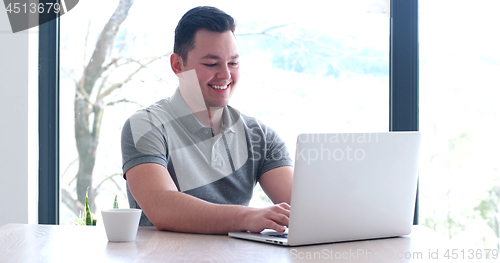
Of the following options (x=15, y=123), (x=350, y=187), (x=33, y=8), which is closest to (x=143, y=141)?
(x=350, y=187)

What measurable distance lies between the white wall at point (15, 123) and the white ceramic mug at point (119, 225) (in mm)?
1448

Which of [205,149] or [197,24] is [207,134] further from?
[197,24]

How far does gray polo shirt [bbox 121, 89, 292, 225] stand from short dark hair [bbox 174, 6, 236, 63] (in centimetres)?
20

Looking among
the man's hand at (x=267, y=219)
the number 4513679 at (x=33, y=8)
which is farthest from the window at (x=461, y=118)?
the number 4513679 at (x=33, y=8)

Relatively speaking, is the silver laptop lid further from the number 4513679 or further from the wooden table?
the number 4513679

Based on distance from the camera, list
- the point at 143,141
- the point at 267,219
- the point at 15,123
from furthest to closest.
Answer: the point at 15,123, the point at 143,141, the point at 267,219

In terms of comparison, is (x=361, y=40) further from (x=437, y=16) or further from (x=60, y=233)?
(x=60, y=233)

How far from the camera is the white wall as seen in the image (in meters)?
2.27

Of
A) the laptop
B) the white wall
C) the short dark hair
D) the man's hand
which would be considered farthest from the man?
the white wall

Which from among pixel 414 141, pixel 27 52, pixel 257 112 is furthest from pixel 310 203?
pixel 27 52

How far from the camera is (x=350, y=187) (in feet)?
3.42

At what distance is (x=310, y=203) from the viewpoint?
101 cm

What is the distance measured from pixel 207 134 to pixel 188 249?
775mm

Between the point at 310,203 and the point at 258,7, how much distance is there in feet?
5.29
